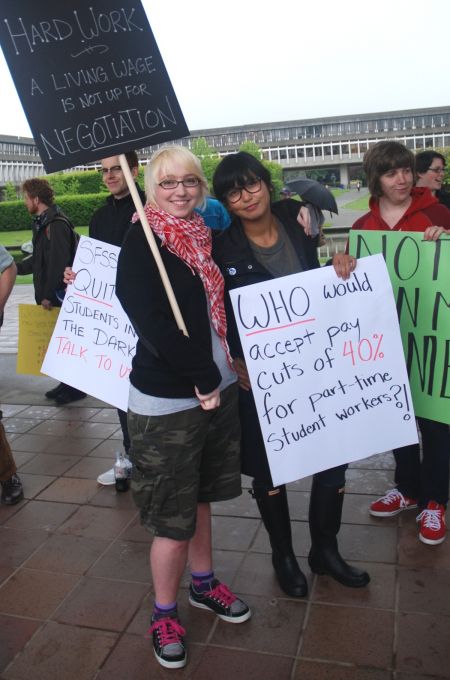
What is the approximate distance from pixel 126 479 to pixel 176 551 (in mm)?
1577

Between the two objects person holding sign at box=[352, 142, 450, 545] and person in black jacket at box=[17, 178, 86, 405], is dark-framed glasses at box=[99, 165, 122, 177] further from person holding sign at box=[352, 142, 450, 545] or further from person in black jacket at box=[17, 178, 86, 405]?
person in black jacket at box=[17, 178, 86, 405]

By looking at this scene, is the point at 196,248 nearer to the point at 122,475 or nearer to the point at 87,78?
the point at 87,78

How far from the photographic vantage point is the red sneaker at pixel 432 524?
9.77 ft

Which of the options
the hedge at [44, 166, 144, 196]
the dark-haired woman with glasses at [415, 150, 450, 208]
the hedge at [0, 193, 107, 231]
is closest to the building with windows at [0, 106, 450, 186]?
the hedge at [44, 166, 144, 196]

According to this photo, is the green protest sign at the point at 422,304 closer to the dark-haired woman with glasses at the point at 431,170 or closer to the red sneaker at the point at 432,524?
the red sneaker at the point at 432,524

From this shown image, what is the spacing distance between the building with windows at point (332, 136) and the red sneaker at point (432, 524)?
A: 93681 millimetres

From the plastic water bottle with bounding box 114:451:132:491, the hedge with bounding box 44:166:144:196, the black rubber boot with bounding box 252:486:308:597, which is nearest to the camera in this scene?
the black rubber boot with bounding box 252:486:308:597

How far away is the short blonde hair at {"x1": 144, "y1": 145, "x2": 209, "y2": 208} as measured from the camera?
2.12 m

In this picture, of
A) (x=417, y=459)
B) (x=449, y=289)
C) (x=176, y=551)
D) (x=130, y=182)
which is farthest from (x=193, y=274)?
(x=417, y=459)

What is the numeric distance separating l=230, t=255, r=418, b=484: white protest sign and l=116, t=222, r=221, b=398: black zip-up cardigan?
26 centimetres

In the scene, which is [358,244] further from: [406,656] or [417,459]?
[406,656]

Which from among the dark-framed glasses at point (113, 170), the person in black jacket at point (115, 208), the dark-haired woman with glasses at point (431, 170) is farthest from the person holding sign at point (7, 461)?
the dark-haired woman with glasses at point (431, 170)

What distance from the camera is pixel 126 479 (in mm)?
3799

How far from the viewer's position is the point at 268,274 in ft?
8.00
